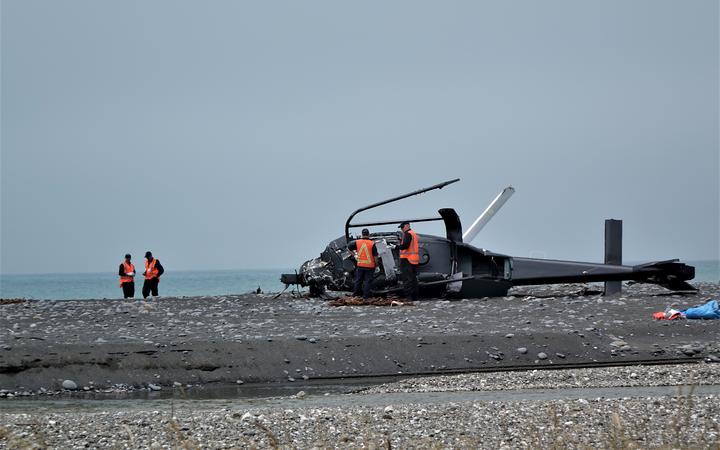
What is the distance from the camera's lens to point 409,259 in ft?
79.1

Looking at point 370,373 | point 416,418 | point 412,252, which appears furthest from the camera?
point 412,252

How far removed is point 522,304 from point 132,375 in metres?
10.1

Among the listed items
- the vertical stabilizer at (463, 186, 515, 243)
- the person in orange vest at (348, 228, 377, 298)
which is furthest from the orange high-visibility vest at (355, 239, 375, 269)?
the vertical stabilizer at (463, 186, 515, 243)

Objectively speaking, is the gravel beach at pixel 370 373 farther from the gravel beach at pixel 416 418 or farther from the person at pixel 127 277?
the person at pixel 127 277

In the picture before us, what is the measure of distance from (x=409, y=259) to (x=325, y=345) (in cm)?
692

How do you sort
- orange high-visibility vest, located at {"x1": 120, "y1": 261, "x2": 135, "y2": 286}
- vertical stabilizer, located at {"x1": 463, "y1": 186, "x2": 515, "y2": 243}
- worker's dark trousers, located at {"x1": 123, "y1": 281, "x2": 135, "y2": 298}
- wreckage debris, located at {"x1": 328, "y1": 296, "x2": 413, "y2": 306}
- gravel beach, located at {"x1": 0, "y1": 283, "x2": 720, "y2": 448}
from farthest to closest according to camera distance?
worker's dark trousers, located at {"x1": 123, "y1": 281, "x2": 135, "y2": 298}
orange high-visibility vest, located at {"x1": 120, "y1": 261, "x2": 135, "y2": 286}
vertical stabilizer, located at {"x1": 463, "y1": 186, "x2": 515, "y2": 243}
wreckage debris, located at {"x1": 328, "y1": 296, "x2": 413, "y2": 306}
gravel beach, located at {"x1": 0, "y1": 283, "x2": 720, "y2": 448}

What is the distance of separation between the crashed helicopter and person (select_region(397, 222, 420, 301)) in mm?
266

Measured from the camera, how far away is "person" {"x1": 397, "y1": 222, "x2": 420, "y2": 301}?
2395 centimetres

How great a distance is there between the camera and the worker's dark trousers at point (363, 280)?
24344mm

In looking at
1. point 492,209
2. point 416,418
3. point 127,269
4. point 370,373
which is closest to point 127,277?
point 127,269

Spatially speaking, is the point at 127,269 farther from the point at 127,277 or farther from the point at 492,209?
the point at 492,209

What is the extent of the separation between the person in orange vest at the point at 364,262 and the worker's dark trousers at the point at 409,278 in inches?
27.4

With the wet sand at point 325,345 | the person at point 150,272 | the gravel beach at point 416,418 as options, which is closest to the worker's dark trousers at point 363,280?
the wet sand at point 325,345

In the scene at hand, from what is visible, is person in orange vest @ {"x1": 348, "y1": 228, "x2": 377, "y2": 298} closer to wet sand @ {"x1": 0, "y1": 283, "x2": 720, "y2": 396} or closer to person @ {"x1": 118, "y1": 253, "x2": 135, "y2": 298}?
wet sand @ {"x1": 0, "y1": 283, "x2": 720, "y2": 396}
